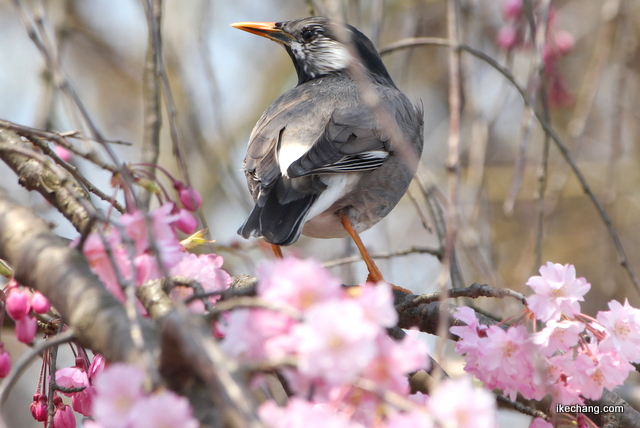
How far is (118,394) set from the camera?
1022 mm

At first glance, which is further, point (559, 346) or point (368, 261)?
point (368, 261)

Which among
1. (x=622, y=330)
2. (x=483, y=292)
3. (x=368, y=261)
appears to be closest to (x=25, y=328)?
(x=483, y=292)

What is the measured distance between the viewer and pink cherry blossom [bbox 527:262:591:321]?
1675 millimetres

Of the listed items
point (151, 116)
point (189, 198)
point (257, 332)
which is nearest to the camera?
point (257, 332)

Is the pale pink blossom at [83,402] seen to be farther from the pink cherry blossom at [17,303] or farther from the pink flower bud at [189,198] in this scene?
the pink flower bud at [189,198]

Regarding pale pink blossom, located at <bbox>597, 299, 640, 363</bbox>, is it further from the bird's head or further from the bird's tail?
the bird's head

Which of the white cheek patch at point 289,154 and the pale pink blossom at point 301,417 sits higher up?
the pale pink blossom at point 301,417

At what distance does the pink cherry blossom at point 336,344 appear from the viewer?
0.92 m

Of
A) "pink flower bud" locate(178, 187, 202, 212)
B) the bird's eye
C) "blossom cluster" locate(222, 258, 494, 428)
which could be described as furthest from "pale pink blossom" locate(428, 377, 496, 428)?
the bird's eye

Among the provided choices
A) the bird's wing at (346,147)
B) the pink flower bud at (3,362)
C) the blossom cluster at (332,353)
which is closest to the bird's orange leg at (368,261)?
the bird's wing at (346,147)

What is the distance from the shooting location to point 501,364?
174 cm

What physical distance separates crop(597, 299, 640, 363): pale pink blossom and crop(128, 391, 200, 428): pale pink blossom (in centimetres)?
116

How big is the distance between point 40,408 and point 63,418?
97mm

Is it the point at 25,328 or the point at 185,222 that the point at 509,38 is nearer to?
the point at 185,222
